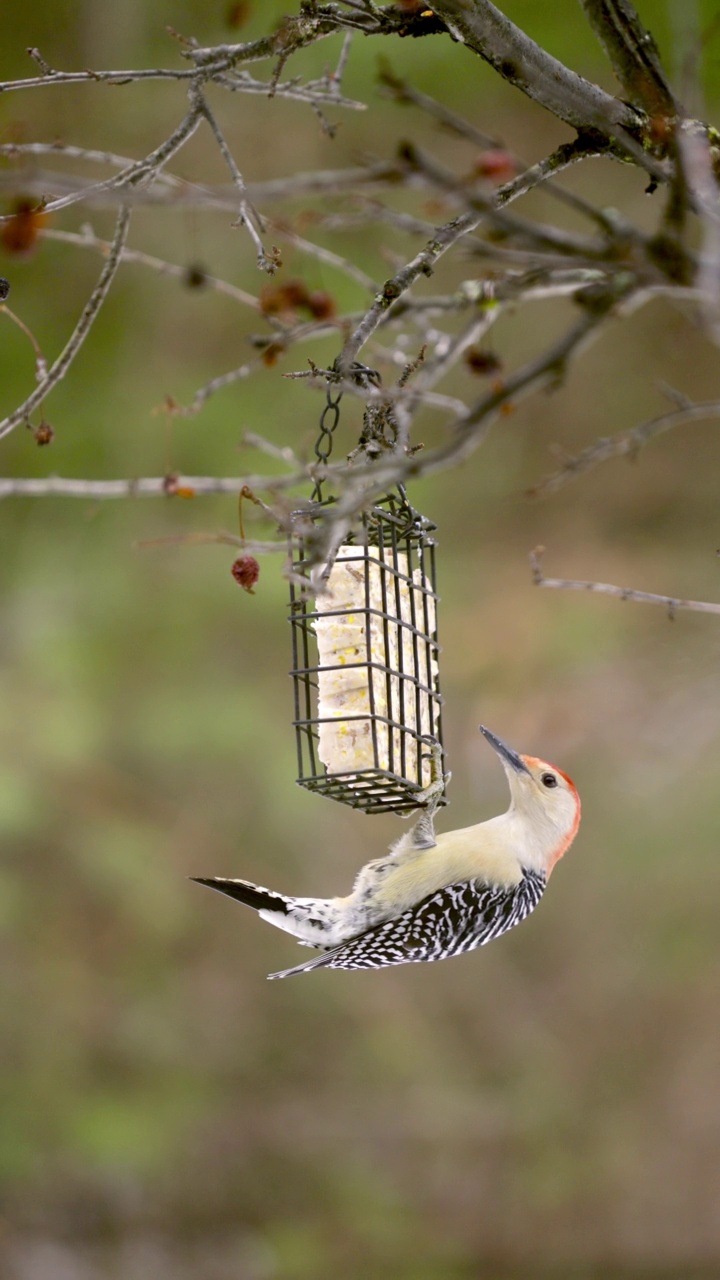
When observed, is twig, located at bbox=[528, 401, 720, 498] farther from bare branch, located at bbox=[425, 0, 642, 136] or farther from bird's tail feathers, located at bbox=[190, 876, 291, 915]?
bird's tail feathers, located at bbox=[190, 876, 291, 915]

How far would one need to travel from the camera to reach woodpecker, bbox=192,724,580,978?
4.67m

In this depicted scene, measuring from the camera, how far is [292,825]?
10.0 m

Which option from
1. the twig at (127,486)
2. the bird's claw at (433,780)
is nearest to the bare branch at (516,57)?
the twig at (127,486)

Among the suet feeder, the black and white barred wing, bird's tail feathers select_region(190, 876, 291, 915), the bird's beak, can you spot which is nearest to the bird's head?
the bird's beak

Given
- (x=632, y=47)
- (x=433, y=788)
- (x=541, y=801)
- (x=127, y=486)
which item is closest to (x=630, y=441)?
(x=127, y=486)

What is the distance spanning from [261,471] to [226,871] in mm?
3054

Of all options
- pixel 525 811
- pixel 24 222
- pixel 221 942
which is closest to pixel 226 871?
pixel 221 942

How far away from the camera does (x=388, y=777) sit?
3916 mm

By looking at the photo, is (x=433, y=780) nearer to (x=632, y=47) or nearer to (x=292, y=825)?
(x=632, y=47)

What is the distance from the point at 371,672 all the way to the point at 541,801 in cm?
127

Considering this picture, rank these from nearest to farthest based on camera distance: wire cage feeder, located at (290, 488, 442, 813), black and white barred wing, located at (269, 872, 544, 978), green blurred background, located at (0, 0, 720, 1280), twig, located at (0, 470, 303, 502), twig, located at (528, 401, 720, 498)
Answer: twig, located at (0, 470, 303, 502) → twig, located at (528, 401, 720, 498) → wire cage feeder, located at (290, 488, 442, 813) → black and white barred wing, located at (269, 872, 544, 978) → green blurred background, located at (0, 0, 720, 1280)

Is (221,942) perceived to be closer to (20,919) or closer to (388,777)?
(20,919)

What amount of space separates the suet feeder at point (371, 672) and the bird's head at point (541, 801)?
2.39 feet

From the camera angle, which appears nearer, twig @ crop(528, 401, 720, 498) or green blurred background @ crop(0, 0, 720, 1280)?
twig @ crop(528, 401, 720, 498)
